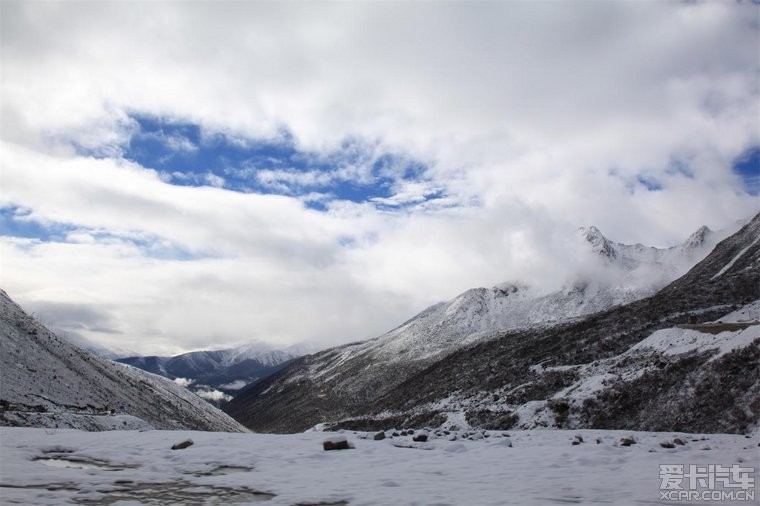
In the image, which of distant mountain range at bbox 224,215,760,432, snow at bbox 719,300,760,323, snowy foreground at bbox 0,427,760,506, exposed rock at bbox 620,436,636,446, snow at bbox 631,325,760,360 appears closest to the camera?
snowy foreground at bbox 0,427,760,506

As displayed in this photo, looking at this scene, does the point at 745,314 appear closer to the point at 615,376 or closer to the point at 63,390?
the point at 615,376

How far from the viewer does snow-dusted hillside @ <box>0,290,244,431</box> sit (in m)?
33.9

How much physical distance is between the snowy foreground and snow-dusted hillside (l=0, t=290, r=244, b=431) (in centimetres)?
1651

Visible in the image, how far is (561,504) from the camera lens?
980 cm

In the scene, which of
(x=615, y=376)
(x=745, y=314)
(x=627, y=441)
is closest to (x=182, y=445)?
(x=627, y=441)

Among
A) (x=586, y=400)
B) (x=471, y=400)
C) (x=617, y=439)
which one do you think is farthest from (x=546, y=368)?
(x=617, y=439)

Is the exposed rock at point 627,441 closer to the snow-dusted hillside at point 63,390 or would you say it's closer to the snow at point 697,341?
the snow at point 697,341

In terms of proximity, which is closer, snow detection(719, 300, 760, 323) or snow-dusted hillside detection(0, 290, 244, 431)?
snow-dusted hillside detection(0, 290, 244, 431)

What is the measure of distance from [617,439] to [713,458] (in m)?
3.53

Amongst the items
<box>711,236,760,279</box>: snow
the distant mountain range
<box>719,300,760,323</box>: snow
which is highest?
<box>711,236,760,279</box>: snow

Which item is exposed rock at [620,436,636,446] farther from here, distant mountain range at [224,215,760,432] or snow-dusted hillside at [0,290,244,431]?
snow-dusted hillside at [0,290,244,431]

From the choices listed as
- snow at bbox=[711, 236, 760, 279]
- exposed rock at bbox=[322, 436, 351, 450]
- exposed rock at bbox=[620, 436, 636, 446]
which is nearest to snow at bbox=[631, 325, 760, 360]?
exposed rock at bbox=[620, 436, 636, 446]

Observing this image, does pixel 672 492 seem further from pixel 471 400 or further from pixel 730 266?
pixel 730 266

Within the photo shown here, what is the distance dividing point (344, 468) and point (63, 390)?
4529 centimetres
